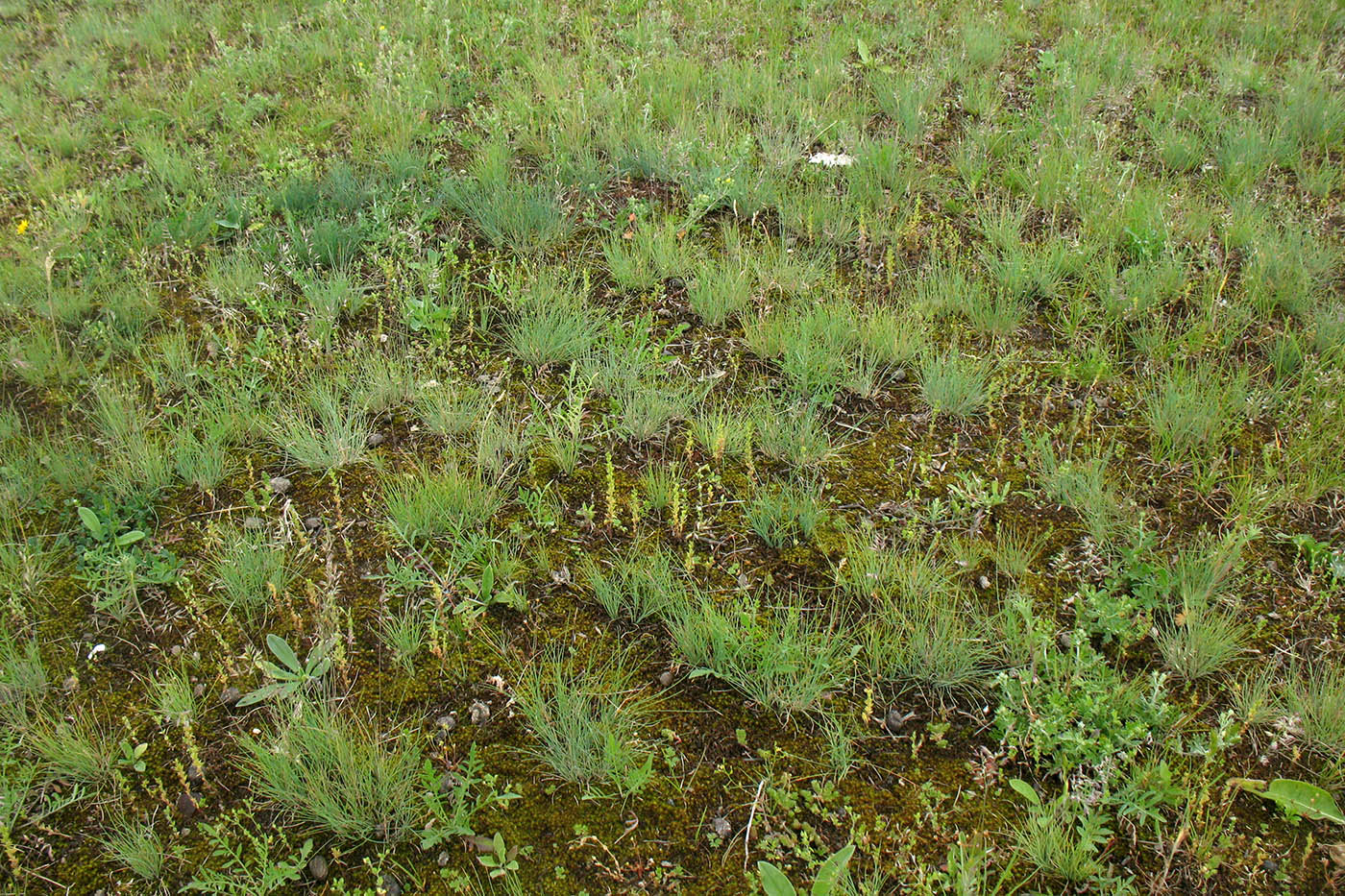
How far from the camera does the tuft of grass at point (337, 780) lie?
266 centimetres

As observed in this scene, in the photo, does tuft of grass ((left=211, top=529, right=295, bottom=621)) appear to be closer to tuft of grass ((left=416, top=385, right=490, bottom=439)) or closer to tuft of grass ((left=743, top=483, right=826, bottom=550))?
tuft of grass ((left=416, top=385, right=490, bottom=439))

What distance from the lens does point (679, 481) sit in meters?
3.83

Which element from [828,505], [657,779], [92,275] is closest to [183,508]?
[92,275]

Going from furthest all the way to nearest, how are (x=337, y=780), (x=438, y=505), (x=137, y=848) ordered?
(x=438, y=505) < (x=337, y=780) < (x=137, y=848)

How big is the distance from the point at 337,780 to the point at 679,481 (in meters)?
1.83

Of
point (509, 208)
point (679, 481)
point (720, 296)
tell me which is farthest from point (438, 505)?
point (509, 208)

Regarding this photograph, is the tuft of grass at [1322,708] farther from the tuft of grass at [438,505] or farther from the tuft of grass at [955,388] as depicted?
the tuft of grass at [438,505]

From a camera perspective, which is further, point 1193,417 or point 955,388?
point 955,388

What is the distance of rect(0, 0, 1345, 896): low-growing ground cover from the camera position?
106 inches

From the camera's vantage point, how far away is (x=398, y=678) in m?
3.12

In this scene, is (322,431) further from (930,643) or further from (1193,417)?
(1193,417)

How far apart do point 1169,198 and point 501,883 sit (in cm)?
522

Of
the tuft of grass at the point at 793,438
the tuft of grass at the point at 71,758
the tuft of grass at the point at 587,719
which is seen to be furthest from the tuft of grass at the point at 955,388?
the tuft of grass at the point at 71,758

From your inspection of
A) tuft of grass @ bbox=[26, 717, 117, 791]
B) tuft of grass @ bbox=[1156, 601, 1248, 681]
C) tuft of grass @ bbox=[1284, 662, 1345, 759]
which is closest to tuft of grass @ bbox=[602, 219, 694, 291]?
tuft of grass @ bbox=[1156, 601, 1248, 681]
